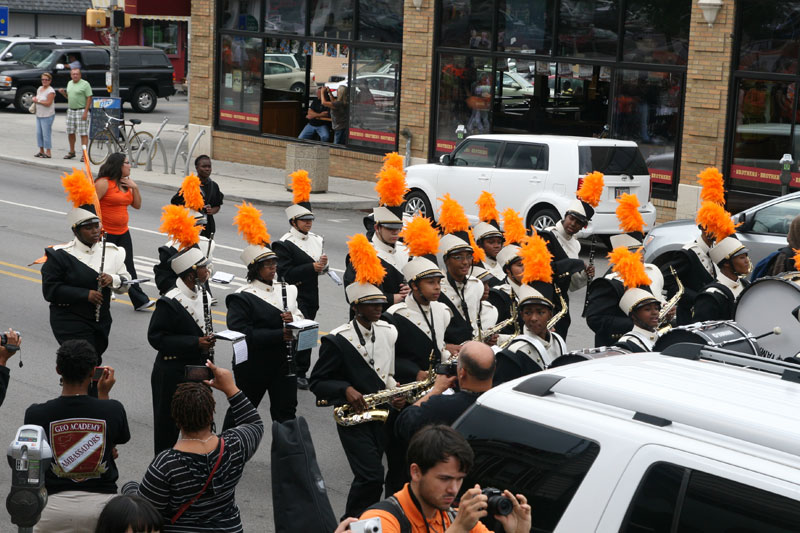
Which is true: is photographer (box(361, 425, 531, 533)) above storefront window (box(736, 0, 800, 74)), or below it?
below

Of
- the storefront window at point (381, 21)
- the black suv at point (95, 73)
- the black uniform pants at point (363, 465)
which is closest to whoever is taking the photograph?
the black uniform pants at point (363, 465)

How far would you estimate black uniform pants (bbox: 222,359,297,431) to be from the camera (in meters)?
8.25

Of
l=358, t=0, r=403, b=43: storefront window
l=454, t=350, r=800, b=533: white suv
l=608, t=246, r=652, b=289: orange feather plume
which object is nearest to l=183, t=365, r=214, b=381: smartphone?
l=454, t=350, r=800, b=533: white suv

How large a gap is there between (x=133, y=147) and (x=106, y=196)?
53.8 ft

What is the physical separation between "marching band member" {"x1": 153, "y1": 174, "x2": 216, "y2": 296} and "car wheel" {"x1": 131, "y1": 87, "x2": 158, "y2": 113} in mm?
28624

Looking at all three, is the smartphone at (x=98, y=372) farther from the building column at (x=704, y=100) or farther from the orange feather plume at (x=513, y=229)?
the building column at (x=704, y=100)

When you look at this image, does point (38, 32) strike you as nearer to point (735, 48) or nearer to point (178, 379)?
point (735, 48)

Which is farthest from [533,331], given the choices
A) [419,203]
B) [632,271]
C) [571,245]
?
[419,203]

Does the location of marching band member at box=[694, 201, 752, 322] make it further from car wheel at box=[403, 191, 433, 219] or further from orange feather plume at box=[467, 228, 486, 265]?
car wheel at box=[403, 191, 433, 219]

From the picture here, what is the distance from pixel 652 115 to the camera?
21.5m

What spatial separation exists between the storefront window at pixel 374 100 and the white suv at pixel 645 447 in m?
20.8

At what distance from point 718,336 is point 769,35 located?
49.3ft

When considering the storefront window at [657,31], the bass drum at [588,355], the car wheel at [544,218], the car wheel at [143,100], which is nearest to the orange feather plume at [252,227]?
the bass drum at [588,355]

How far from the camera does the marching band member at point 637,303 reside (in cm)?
762
